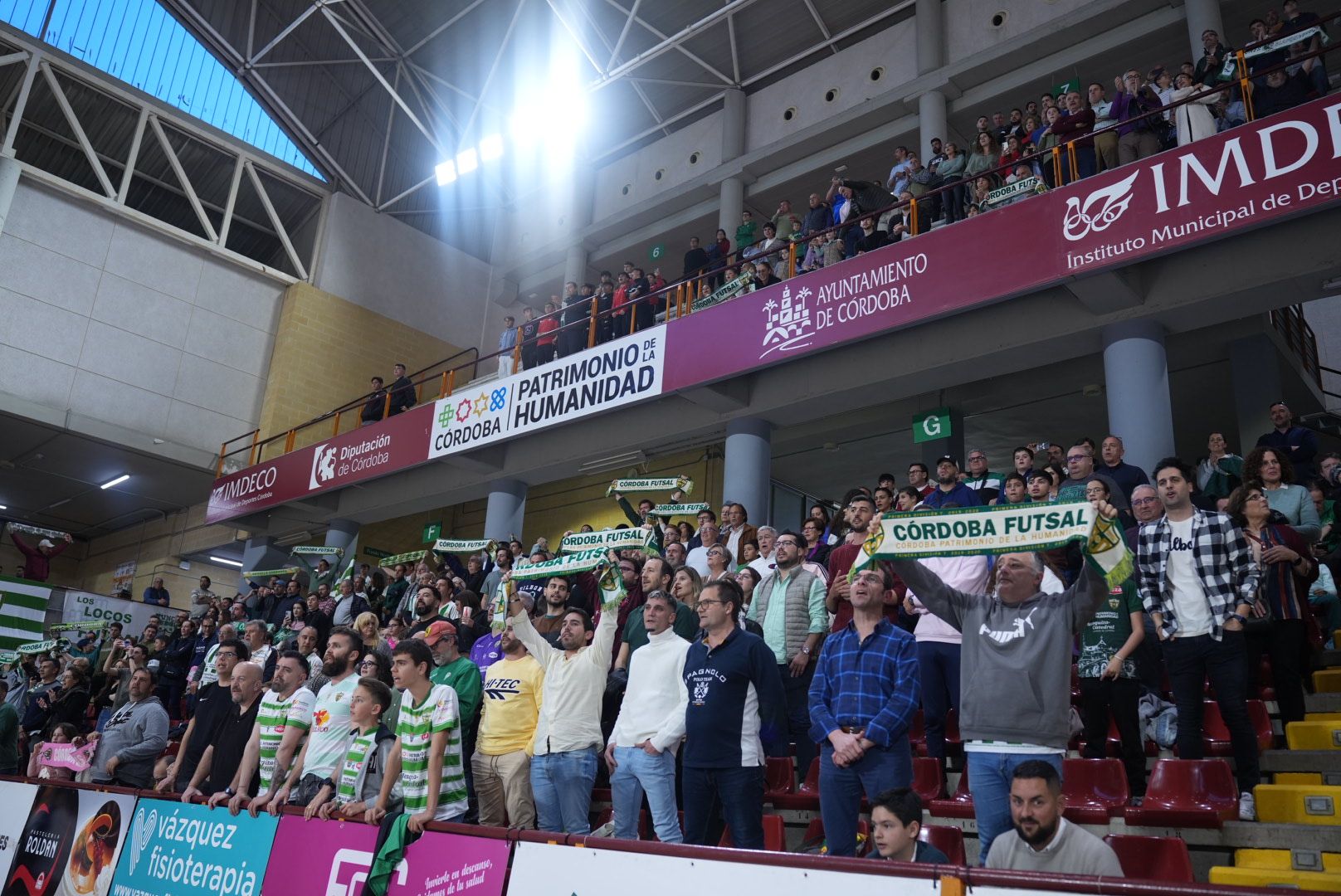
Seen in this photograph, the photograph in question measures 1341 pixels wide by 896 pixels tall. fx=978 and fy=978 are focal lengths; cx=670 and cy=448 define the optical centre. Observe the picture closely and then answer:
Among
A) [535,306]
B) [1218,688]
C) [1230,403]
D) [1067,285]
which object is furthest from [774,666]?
[535,306]

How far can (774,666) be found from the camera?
180 inches

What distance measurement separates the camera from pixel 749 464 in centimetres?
1143

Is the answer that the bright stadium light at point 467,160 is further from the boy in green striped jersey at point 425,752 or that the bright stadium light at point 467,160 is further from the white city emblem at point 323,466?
the boy in green striped jersey at point 425,752

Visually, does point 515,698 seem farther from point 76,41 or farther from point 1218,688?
point 76,41

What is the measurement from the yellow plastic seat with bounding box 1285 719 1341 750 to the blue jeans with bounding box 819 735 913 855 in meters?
2.47

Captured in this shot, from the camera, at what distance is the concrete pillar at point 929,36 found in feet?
49.9

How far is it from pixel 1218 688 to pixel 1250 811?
52cm

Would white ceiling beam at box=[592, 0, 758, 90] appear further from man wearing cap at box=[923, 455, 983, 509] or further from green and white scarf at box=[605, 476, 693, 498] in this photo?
man wearing cap at box=[923, 455, 983, 509]

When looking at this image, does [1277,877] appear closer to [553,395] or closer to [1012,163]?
[1012,163]

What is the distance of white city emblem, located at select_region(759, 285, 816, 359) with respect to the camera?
415 inches

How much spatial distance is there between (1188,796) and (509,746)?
11.1ft

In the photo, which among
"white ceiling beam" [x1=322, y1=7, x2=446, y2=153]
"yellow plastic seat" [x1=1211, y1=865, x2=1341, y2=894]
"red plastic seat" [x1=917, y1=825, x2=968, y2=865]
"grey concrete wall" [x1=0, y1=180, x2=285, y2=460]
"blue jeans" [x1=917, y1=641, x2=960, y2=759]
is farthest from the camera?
"white ceiling beam" [x1=322, y1=7, x2=446, y2=153]

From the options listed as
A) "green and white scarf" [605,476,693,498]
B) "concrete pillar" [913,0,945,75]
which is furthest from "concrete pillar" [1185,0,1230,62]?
"green and white scarf" [605,476,693,498]

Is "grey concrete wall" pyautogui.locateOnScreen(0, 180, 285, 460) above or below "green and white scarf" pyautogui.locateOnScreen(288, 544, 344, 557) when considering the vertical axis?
above
